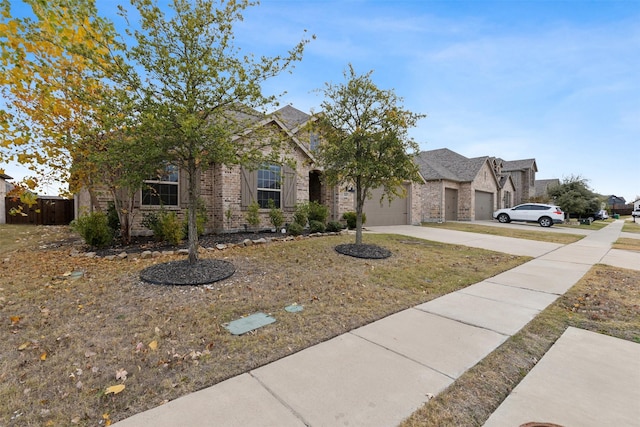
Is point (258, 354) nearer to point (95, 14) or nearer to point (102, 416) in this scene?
point (102, 416)

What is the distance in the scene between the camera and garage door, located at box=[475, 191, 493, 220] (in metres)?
24.8

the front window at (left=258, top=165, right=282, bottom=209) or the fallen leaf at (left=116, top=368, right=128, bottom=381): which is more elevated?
the front window at (left=258, top=165, right=282, bottom=209)

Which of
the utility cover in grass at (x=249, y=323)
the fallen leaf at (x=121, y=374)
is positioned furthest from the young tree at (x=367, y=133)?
the fallen leaf at (x=121, y=374)

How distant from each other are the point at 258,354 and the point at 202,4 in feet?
18.2

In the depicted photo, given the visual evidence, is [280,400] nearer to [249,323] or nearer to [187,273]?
[249,323]

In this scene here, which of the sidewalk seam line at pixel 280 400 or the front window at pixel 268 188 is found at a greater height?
the front window at pixel 268 188

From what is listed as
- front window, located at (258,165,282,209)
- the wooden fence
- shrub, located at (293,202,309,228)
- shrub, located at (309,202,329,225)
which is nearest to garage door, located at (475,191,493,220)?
shrub, located at (309,202,329,225)

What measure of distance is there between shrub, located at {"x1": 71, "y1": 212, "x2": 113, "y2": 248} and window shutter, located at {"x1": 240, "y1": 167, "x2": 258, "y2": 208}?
4326 millimetres

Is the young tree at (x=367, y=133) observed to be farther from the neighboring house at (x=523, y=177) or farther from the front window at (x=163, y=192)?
the neighboring house at (x=523, y=177)

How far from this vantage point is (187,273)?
17.2 ft

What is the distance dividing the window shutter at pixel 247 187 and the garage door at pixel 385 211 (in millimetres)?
6654

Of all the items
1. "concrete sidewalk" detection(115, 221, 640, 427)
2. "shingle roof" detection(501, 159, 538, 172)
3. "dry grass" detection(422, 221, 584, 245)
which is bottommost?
"dry grass" detection(422, 221, 584, 245)

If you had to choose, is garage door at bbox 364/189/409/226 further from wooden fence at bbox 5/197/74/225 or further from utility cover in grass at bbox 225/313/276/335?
wooden fence at bbox 5/197/74/225

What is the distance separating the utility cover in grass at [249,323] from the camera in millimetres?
3398
